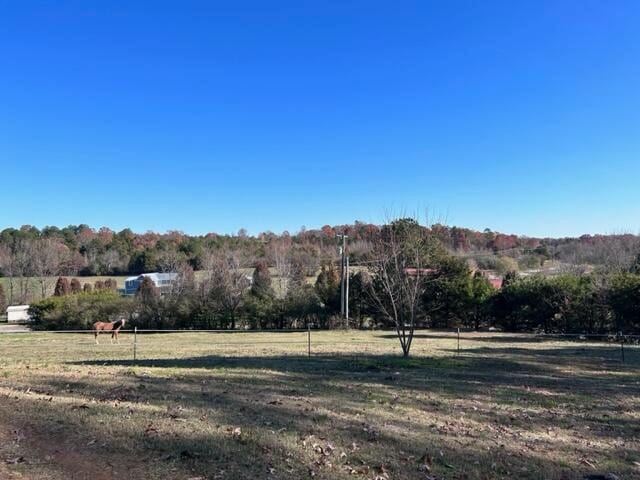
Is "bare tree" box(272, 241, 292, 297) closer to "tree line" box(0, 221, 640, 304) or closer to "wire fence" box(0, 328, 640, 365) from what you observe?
"tree line" box(0, 221, 640, 304)

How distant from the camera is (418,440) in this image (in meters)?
5.83

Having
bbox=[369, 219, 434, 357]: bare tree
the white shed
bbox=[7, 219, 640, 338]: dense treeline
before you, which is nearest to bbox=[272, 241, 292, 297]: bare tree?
bbox=[7, 219, 640, 338]: dense treeline

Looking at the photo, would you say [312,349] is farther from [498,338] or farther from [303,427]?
[498,338]

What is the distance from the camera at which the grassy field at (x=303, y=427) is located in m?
4.83

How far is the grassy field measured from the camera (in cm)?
483

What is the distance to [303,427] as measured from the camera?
19.8ft

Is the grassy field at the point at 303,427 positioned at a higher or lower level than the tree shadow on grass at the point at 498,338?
higher

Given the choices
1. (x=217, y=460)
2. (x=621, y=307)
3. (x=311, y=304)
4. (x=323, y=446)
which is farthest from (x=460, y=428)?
(x=311, y=304)

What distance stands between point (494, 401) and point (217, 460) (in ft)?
17.9

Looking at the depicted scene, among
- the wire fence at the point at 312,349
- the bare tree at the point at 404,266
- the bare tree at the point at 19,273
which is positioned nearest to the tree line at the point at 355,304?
the wire fence at the point at 312,349

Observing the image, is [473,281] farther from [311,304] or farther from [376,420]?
[376,420]

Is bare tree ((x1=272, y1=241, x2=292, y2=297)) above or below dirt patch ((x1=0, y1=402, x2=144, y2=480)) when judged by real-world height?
above

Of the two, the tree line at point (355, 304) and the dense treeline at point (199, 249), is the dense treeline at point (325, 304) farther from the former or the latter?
the dense treeline at point (199, 249)

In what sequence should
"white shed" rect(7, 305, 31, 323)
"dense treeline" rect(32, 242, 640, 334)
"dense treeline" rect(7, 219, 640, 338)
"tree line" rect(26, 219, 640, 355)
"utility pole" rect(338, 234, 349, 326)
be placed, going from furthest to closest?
"white shed" rect(7, 305, 31, 323) < "utility pole" rect(338, 234, 349, 326) < "dense treeline" rect(32, 242, 640, 334) < "tree line" rect(26, 219, 640, 355) < "dense treeline" rect(7, 219, 640, 338)
